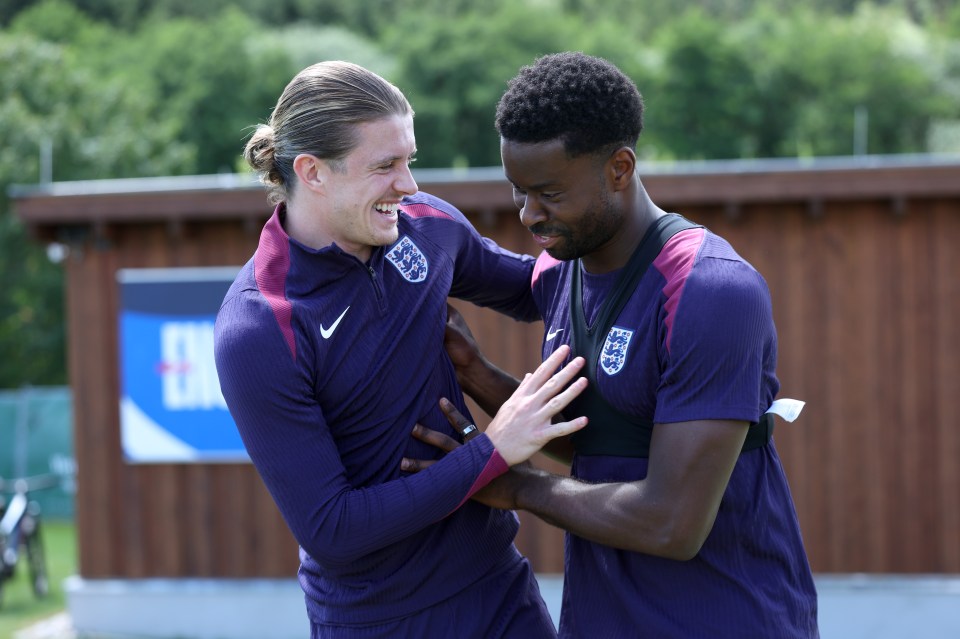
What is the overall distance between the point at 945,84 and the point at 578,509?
3880cm

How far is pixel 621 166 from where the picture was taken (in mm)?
2260

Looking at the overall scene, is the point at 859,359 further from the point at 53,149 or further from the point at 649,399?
the point at 53,149

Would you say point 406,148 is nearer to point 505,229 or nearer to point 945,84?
point 505,229

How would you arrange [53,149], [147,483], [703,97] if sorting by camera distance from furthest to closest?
[703,97]
[53,149]
[147,483]

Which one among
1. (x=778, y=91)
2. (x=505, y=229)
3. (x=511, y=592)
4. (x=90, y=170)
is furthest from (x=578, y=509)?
(x=778, y=91)

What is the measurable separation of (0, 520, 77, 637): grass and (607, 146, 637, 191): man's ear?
24.9 feet

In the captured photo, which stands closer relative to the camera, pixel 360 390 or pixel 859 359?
pixel 360 390

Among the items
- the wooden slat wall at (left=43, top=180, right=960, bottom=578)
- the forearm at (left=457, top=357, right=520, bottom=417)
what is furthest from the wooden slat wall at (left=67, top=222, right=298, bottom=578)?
the forearm at (left=457, top=357, right=520, bottom=417)

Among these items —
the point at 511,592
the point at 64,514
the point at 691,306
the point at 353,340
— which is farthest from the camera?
the point at 64,514

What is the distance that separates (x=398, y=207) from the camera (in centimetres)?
270

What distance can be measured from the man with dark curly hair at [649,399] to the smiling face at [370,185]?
0.24 meters

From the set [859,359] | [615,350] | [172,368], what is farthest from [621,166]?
[172,368]

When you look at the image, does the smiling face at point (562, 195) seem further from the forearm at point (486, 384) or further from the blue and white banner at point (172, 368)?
the blue and white banner at point (172, 368)

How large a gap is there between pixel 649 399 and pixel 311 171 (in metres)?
0.86
